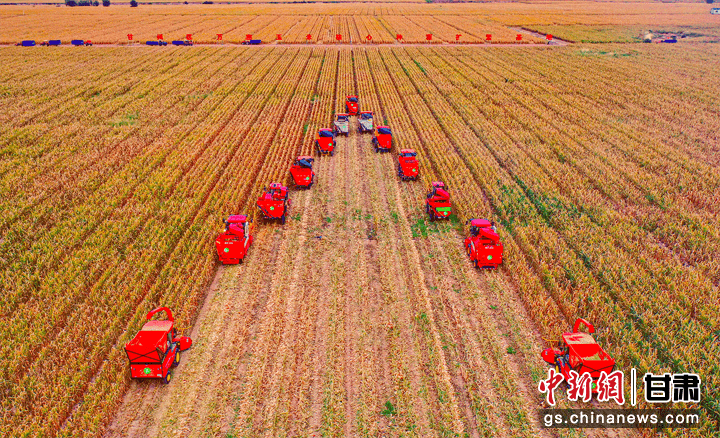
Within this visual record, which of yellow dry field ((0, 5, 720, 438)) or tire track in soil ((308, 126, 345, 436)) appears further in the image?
yellow dry field ((0, 5, 720, 438))

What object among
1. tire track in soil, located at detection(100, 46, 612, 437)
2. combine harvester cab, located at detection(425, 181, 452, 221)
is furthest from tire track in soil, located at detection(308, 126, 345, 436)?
combine harvester cab, located at detection(425, 181, 452, 221)

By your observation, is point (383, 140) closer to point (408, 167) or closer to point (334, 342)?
point (408, 167)

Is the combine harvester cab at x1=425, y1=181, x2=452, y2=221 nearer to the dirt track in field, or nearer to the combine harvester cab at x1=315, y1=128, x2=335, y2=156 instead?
the dirt track in field

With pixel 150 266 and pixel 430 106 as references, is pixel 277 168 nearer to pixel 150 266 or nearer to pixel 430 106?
pixel 150 266

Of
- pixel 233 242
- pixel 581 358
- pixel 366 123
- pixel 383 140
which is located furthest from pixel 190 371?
pixel 366 123

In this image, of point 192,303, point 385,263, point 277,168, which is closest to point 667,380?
point 385,263
